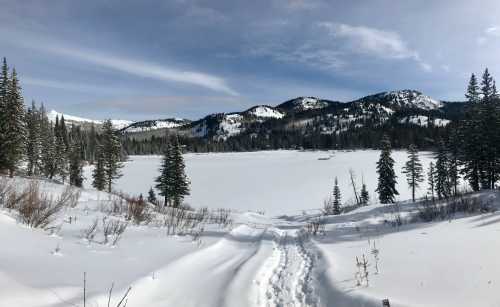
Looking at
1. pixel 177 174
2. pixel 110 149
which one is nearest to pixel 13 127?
pixel 110 149

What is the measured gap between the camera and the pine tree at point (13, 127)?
35.3 meters

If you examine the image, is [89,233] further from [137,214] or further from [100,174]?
[100,174]

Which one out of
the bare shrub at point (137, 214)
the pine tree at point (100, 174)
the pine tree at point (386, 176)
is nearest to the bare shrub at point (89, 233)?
the bare shrub at point (137, 214)

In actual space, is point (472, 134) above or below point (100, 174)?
above

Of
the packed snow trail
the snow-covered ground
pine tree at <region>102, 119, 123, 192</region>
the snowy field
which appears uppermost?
pine tree at <region>102, 119, 123, 192</region>

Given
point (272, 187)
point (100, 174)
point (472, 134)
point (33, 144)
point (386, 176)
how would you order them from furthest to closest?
point (272, 187)
point (33, 144)
point (100, 174)
point (386, 176)
point (472, 134)

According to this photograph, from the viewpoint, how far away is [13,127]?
118ft

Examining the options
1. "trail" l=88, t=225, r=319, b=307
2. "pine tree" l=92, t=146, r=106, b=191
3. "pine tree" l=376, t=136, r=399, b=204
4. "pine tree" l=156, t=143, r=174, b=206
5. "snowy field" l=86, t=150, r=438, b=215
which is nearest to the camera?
"trail" l=88, t=225, r=319, b=307

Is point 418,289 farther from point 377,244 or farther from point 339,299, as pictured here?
point 377,244

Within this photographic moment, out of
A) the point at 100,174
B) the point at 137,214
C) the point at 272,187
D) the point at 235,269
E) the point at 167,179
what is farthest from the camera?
the point at 272,187

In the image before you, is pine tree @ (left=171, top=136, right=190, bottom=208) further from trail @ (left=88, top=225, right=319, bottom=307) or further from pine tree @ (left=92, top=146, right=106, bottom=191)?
trail @ (left=88, top=225, right=319, bottom=307)

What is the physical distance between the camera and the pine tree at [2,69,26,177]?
1391 inches

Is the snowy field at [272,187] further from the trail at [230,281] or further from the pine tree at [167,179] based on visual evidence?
the trail at [230,281]

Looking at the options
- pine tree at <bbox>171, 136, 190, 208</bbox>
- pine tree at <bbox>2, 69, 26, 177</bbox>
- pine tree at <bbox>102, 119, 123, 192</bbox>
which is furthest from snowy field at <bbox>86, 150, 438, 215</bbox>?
pine tree at <bbox>2, 69, 26, 177</bbox>
